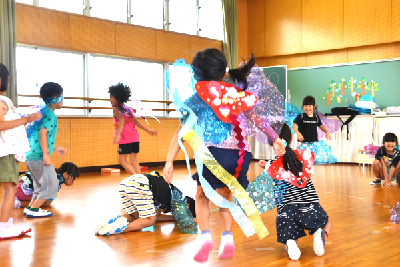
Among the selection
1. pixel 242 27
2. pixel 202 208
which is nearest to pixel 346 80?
pixel 242 27

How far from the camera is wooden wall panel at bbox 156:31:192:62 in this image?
9117 mm

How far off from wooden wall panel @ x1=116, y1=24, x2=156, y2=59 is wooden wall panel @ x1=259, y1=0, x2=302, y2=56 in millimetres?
3307

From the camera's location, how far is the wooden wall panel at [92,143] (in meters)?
7.65

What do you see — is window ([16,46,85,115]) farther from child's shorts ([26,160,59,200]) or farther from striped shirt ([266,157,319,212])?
striped shirt ([266,157,319,212])

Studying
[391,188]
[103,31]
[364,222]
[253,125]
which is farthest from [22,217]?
[103,31]

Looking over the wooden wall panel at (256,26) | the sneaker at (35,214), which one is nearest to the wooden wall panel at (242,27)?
the wooden wall panel at (256,26)

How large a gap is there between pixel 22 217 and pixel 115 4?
5.81 meters

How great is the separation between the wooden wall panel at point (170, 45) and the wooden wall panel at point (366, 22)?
3599mm

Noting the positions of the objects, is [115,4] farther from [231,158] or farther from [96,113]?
[231,158]

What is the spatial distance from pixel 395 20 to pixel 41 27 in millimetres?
6904

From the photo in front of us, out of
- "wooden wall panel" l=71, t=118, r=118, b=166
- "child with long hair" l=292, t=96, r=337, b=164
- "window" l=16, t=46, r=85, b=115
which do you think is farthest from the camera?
"wooden wall panel" l=71, t=118, r=118, b=166

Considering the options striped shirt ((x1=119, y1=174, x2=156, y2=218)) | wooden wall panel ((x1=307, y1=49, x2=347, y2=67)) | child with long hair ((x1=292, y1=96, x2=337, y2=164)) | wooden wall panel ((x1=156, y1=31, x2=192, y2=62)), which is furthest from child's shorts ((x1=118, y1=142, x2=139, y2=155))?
wooden wall panel ((x1=307, y1=49, x2=347, y2=67))

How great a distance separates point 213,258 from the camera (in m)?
2.43

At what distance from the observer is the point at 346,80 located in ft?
31.6
